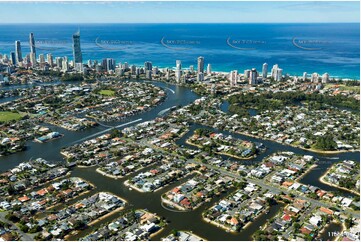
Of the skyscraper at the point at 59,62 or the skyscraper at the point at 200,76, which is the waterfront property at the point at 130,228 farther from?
the skyscraper at the point at 59,62

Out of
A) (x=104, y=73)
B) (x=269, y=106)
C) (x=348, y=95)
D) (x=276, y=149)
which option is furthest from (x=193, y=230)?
(x=104, y=73)

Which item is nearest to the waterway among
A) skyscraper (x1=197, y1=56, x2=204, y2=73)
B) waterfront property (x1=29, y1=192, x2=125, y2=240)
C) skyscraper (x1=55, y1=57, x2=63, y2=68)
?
waterfront property (x1=29, y1=192, x2=125, y2=240)

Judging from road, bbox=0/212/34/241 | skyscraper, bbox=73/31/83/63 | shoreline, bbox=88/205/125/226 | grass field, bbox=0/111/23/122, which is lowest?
road, bbox=0/212/34/241

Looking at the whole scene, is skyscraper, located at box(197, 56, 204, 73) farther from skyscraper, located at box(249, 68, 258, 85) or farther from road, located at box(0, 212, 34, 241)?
road, located at box(0, 212, 34, 241)

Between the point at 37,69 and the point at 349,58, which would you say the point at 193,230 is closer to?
the point at 37,69

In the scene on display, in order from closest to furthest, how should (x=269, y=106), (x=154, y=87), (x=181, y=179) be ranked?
(x=181, y=179) < (x=269, y=106) < (x=154, y=87)

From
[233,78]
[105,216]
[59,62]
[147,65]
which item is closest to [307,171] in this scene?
[105,216]

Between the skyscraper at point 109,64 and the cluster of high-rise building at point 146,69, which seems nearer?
the cluster of high-rise building at point 146,69

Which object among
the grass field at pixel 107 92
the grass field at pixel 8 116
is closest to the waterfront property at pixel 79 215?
the grass field at pixel 8 116
